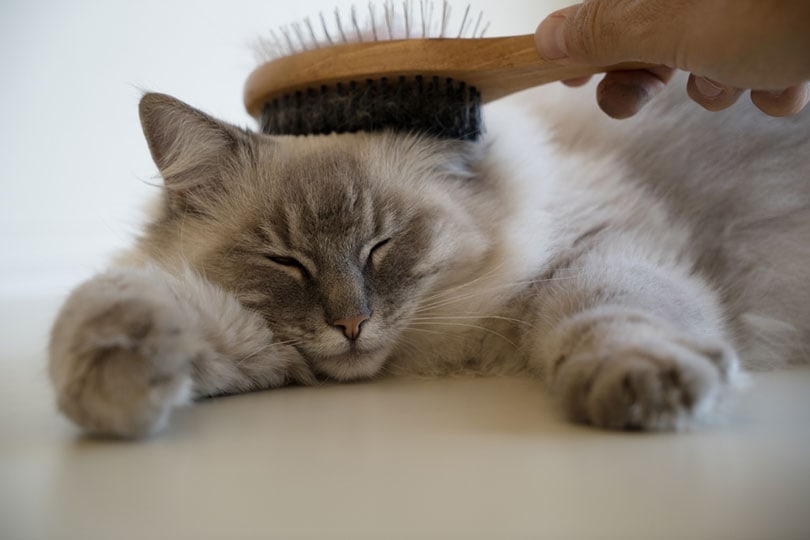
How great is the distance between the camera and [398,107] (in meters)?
1.68

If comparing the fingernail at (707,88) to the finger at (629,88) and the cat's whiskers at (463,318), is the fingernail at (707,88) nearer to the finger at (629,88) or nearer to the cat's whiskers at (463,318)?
the finger at (629,88)

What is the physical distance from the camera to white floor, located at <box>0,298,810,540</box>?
772 mm

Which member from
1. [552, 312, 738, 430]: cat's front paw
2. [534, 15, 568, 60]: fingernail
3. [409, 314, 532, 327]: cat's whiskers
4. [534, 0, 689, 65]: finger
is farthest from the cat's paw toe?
[534, 15, 568, 60]: fingernail

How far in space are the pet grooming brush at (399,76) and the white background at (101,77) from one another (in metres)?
1.37

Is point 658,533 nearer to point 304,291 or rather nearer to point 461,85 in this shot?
point 304,291

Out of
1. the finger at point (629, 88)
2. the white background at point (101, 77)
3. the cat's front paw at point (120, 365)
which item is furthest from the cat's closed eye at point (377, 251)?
the white background at point (101, 77)

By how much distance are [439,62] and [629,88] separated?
46 cm

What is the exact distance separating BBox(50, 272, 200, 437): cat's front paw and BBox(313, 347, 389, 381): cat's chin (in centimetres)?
39

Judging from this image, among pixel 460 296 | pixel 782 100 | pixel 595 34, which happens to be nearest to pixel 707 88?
pixel 782 100

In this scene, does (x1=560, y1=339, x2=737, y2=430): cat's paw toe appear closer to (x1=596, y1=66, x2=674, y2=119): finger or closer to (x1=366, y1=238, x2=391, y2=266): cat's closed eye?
(x1=366, y1=238, x2=391, y2=266): cat's closed eye

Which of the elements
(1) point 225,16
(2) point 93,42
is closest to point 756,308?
(1) point 225,16

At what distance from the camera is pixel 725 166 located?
6.05 feet

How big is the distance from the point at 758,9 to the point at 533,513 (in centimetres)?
82

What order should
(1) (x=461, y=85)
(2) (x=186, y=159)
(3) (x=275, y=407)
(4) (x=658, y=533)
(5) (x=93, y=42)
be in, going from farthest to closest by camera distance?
(5) (x=93, y=42), (1) (x=461, y=85), (2) (x=186, y=159), (3) (x=275, y=407), (4) (x=658, y=533)
